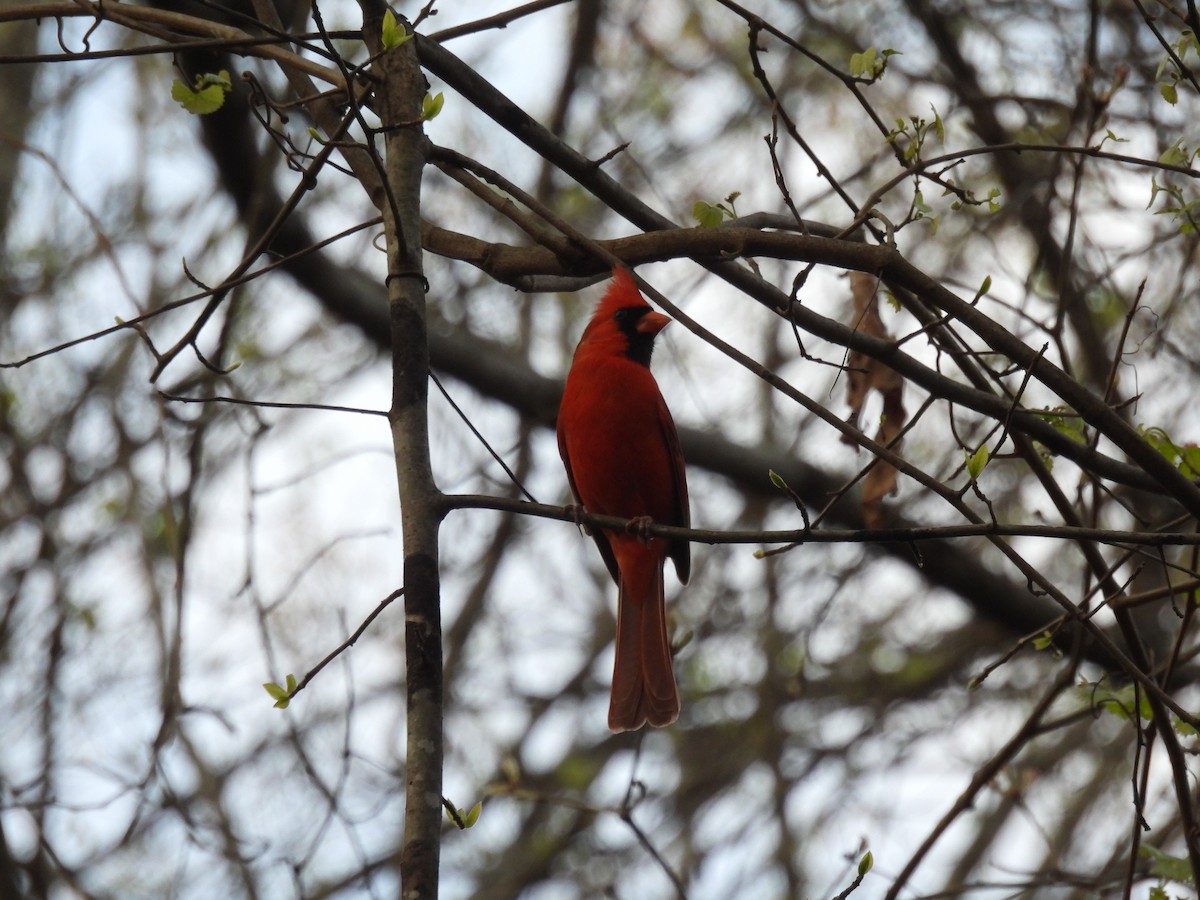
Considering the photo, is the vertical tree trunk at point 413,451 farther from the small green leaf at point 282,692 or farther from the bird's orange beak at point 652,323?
the bird's orange beak at point 652,323

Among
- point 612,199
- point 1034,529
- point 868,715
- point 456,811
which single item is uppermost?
point 868,715

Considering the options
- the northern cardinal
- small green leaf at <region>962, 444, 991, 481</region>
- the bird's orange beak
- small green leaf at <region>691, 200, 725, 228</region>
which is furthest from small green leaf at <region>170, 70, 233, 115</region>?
the bird's orange beak

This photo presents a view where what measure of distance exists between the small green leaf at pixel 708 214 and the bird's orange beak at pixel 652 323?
154 centimetres

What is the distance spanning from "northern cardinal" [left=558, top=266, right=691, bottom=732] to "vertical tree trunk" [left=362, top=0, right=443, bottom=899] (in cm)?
163

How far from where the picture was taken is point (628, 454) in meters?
3.98

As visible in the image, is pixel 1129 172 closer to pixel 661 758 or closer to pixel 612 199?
pixel 612 199

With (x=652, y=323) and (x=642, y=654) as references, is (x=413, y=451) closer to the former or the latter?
(x=642, y=654)

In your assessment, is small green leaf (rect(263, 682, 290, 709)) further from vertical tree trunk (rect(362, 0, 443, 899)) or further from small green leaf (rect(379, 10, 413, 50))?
small green leaf (rect(379, 10, 413, 50))

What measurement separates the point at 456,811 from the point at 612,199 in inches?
50.4

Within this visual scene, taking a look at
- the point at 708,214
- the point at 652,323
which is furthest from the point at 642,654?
the point at 708,214

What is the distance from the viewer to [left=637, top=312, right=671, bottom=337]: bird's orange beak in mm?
4098

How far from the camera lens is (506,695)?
6879 mm

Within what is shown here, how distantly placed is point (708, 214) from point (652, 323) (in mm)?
1580

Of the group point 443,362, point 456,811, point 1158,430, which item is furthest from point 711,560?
point 456,811
